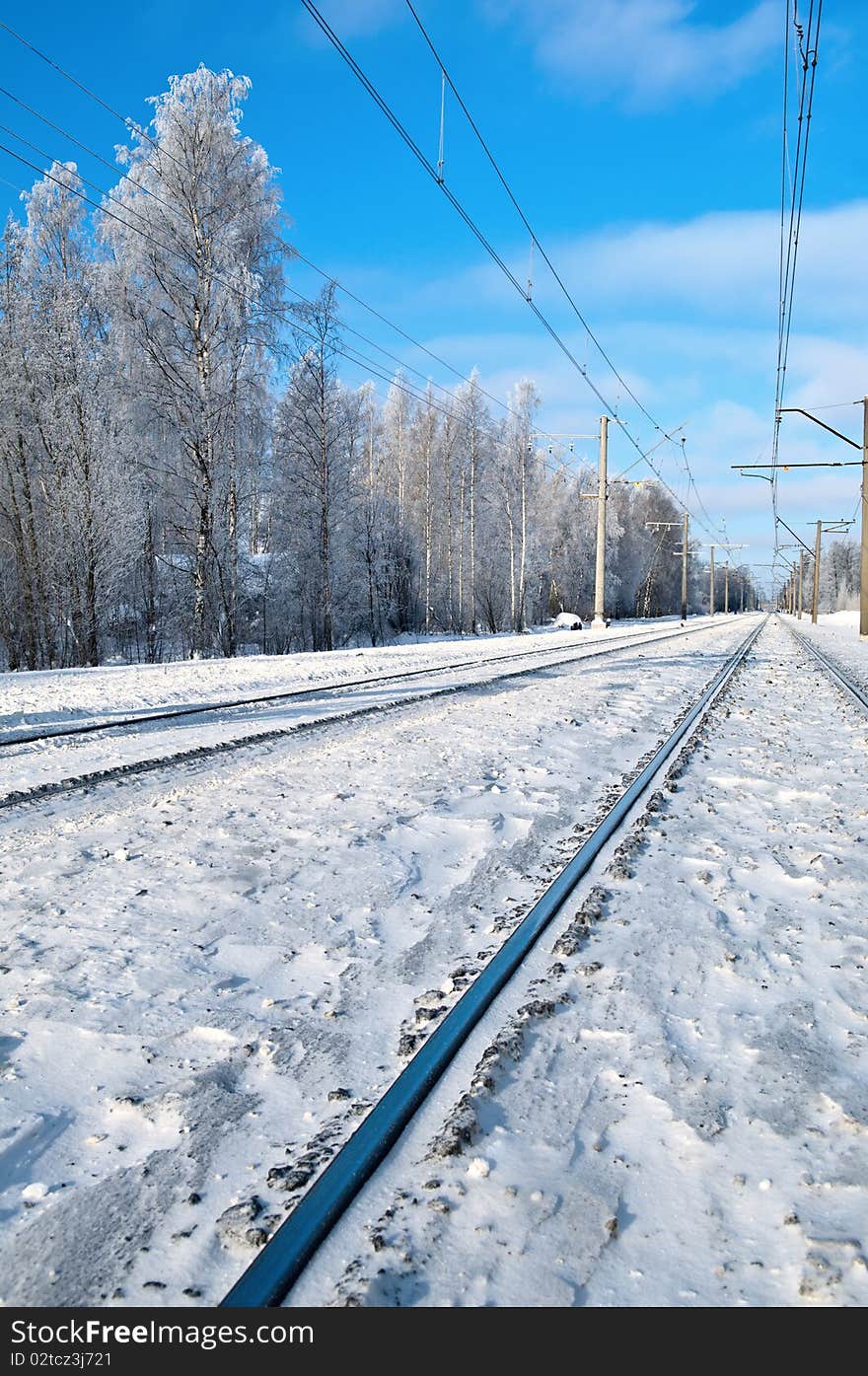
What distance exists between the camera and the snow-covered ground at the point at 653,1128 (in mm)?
1520

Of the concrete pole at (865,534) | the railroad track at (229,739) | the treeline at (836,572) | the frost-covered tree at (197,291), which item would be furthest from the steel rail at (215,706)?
the treeline at (836,572)

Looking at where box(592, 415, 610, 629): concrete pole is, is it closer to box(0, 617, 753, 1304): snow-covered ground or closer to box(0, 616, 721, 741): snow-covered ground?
box(0, 616, 721, 741): snow-covered ground

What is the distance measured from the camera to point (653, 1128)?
1.96 m

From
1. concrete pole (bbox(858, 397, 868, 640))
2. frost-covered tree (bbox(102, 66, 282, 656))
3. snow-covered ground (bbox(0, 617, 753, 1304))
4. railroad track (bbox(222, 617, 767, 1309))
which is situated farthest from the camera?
concrete pole (bbox(858, 397, 868, 640))

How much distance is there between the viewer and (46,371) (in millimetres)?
21266

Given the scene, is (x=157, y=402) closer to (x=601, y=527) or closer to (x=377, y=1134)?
(x=601, y=527)

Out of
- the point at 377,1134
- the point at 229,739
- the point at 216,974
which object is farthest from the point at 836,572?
the point at 377,1134

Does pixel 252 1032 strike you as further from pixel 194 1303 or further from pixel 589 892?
pixel 589 892

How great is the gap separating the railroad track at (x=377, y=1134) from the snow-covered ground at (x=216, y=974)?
0.05 m

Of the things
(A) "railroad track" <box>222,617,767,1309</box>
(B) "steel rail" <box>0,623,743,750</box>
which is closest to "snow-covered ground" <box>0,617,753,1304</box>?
(A) "railroad track" <box>222,617,767,1309</box>

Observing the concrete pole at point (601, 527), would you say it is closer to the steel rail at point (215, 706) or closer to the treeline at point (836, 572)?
the steel rail at point (215, 706)

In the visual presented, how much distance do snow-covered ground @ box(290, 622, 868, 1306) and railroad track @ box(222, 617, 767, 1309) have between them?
4 cm

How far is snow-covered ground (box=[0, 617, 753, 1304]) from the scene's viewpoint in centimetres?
168

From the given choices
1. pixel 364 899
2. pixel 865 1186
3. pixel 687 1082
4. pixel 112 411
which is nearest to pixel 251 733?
pixel 364 899
